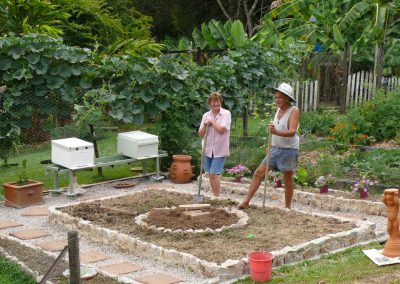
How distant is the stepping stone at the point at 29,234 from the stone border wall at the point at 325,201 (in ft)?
10.5

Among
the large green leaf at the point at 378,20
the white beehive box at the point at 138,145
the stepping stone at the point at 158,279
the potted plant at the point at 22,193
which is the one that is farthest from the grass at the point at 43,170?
the large green leaf at the point at 378,20

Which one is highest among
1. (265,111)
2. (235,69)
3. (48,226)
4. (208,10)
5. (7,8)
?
(208,10)

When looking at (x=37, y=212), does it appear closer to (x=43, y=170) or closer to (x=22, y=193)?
(x=22, y=193)

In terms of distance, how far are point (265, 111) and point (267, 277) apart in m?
7.58

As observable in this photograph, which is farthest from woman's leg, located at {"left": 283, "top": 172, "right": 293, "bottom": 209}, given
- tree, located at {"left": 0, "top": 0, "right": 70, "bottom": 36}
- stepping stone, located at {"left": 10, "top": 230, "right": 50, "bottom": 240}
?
tree, located at {"left": 0, "top": 0, "right": 70, "bottom": 36}

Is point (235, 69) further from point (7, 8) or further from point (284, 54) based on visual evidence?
point (7, 8)

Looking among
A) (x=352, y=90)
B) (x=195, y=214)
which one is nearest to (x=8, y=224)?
(x=195, y=214)

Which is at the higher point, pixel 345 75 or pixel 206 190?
pixel 345 75

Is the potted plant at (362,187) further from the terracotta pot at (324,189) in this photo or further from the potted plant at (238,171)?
the potted plant at (238,171)

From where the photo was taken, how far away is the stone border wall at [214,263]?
A: 19.9 ft

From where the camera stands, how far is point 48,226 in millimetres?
8352

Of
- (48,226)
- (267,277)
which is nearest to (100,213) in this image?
(48,226)

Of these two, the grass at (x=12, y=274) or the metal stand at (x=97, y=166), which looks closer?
the grass at (x=12, y=274)

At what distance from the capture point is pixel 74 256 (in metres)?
5.25
